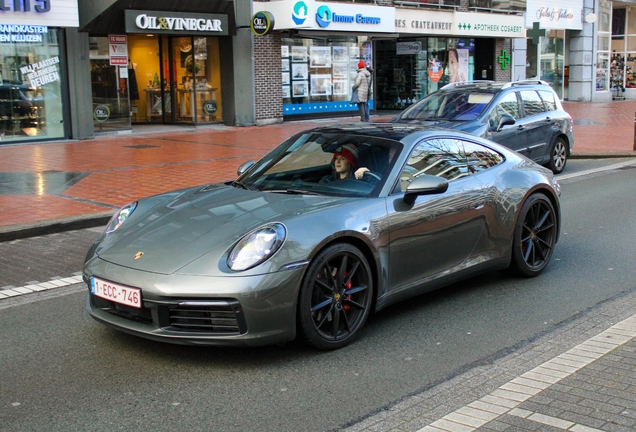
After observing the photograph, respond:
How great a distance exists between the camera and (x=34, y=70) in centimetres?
1773

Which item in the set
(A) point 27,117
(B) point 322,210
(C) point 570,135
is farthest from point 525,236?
(A) point 27,117

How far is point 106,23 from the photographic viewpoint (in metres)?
18.8

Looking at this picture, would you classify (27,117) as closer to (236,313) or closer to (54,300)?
(54,300)

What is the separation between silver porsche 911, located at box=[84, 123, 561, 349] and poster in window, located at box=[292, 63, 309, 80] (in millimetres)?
18040

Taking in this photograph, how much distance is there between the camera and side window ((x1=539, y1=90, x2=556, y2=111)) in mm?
13453

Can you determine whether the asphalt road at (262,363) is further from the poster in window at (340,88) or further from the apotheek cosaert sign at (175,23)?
the poster in window at (340,88)

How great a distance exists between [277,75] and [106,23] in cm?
602

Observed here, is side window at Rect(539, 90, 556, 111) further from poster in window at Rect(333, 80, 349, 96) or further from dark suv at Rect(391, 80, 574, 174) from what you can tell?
poster in window at Rect(333, 80, 349, 96)

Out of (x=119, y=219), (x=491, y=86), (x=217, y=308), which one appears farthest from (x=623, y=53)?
(x=217, y=308)

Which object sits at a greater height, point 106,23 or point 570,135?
point 106,23

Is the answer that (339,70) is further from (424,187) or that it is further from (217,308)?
(217,308)

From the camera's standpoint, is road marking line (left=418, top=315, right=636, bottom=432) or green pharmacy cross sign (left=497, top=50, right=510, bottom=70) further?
green pharmacy cross sign (left=497, top=50, right=510, bottom=70)

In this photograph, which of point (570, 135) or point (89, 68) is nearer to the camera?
point (570, 135)

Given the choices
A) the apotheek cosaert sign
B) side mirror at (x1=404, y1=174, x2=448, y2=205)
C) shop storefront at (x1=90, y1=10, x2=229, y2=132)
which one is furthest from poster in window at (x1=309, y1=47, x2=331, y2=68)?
side mirror at (x1=404, y1=174, x2=448, y2=205)
